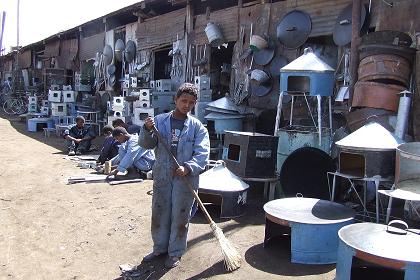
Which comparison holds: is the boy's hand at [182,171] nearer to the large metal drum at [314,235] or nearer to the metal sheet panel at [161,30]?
the large metal drum at [314,235]

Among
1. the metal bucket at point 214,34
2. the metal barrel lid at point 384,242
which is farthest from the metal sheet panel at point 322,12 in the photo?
the metal barrel lid at point 384,242

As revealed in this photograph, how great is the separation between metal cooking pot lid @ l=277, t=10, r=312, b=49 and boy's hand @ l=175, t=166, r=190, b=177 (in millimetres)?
5258

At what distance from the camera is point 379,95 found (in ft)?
19.6

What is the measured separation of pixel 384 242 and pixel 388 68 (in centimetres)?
343

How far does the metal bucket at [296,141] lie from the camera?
6449mm

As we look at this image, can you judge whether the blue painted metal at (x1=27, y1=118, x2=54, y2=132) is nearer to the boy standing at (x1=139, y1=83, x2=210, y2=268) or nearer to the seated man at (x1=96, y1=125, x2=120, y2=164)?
the seated man at (x1=96, y1=125, x2=120, y2=164)

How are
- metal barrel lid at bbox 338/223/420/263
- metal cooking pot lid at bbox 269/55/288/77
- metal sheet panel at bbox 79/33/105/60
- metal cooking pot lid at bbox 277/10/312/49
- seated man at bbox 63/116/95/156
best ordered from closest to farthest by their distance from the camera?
1. metal barrel lid at bbox 338/223/420/263
2. metal cooking pot lid at bbox 277/10/312/49
3. metal cooking pot lid at bbox 269/55/288/77
4. seated man at bbox 63/116/95/156
5. metal sheet panel at bbox 79/33/105/60

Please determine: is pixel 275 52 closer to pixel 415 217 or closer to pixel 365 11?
pixel 365 11

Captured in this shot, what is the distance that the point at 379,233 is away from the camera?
3.47 meters

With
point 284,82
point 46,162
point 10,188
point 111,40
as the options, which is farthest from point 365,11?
point 111,40

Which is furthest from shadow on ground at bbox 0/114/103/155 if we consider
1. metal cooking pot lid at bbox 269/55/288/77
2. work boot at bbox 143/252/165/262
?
work boot at bbox 143/252/165/262

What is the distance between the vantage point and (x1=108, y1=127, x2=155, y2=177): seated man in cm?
801

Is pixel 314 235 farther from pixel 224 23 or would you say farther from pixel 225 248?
pixel 224 23

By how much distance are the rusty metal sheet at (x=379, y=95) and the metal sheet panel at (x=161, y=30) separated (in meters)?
7.22
